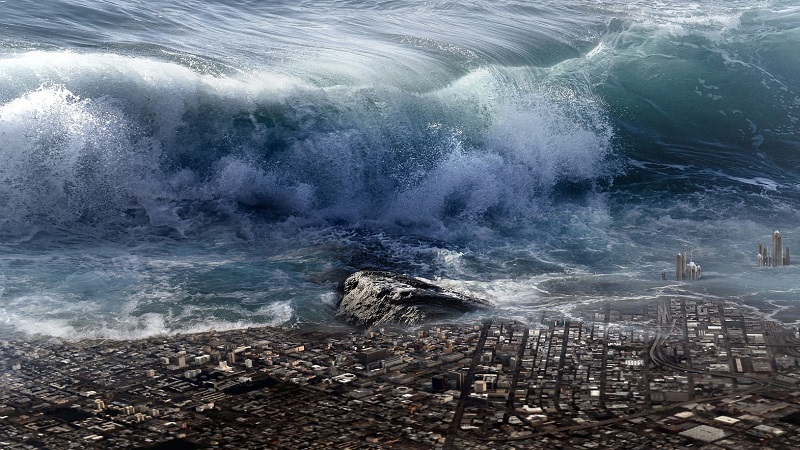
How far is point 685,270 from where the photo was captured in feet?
101

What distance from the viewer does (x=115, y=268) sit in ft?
102

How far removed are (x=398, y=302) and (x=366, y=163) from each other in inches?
367

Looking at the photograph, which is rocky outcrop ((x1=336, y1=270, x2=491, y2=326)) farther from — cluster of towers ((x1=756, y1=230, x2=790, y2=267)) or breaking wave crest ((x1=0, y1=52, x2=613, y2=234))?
cluster of towers ((x1=756, y1=230, x2=790, y2=267))

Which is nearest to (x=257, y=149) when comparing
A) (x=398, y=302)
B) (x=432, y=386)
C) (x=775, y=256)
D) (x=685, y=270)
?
(x=398, y=302)

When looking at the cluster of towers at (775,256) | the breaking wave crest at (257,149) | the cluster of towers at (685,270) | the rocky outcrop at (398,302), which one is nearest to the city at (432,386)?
the rocky outcrop at (398,302)

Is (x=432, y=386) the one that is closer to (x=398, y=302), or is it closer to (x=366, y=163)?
(x=398, y=302)

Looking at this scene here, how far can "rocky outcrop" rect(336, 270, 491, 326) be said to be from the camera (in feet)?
91.7

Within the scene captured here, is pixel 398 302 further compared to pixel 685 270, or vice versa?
pixel 685 270

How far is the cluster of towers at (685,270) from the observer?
30609mm

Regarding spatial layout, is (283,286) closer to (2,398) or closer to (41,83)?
(2,398)

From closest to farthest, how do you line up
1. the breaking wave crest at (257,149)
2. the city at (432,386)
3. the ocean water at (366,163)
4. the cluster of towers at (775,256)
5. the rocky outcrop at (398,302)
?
the city at (432,386) < the rocky outcrop at (398,302) < the ocean water at (366,163) < the cluster of towers at (775,256) < the breaking wave crest at (257,149)

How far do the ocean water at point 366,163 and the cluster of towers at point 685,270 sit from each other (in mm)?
252

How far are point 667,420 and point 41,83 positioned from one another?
66.9 ft

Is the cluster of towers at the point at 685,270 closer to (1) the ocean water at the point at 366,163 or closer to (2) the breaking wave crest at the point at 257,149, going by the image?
(1) the ocean water at the point at 366,163
